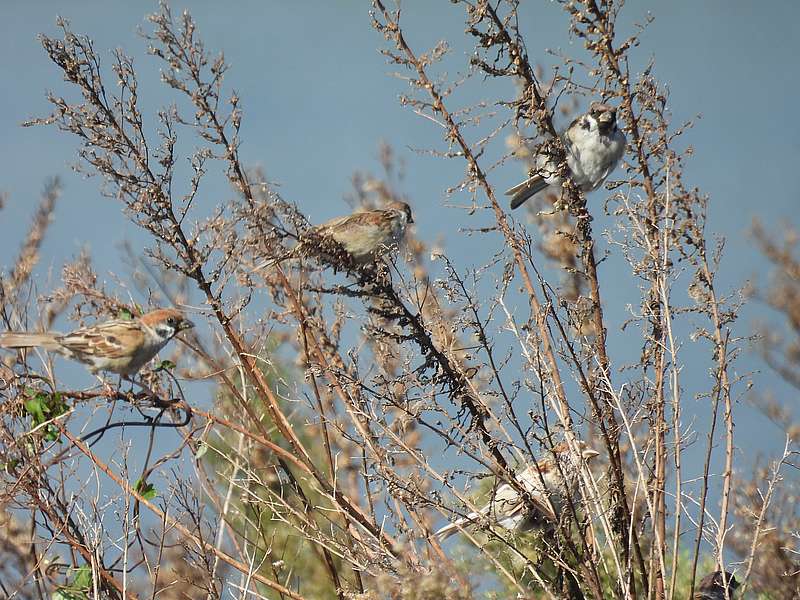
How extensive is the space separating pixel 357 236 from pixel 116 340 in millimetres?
1548

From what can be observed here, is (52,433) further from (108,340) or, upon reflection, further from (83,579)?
(83,579)

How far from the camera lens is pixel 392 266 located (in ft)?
11.4

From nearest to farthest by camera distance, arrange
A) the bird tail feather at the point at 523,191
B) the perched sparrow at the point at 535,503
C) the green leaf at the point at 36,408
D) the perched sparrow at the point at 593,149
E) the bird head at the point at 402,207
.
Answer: the perched sparrow at the point at 535,503, the green leaf at the point at 36,408, the perched sparrow at the point at 593,149, the bird tail feather at the point at 523,191, the bird head at the point at 402,207

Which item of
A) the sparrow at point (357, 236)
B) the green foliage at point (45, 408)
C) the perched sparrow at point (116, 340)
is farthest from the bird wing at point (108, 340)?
the sparrow at point (357, 236)

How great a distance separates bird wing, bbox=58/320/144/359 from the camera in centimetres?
337

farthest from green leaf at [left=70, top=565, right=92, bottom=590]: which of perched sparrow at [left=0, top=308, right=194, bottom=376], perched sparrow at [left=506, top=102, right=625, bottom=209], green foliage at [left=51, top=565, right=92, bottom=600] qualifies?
perched sparrow at [left=506, top=102, right=625, bottom=209]

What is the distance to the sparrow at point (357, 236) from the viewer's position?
12.1 ft

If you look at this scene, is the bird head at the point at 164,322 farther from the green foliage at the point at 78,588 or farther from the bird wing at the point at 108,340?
the green foliage at the point at 78,588

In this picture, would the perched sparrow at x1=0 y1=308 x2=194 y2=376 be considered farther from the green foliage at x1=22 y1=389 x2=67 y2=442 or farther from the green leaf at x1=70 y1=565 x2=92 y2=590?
the green leaf at x1=70 y1=565 x2=92 y2=590

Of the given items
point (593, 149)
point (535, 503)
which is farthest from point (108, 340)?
point (593, 149)

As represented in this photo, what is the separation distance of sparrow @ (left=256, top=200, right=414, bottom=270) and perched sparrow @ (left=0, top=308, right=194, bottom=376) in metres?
0.50

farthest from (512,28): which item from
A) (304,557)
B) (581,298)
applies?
(304,557)

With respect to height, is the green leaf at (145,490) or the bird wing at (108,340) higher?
the bird wing at (108,340)

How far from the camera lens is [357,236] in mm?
4586
